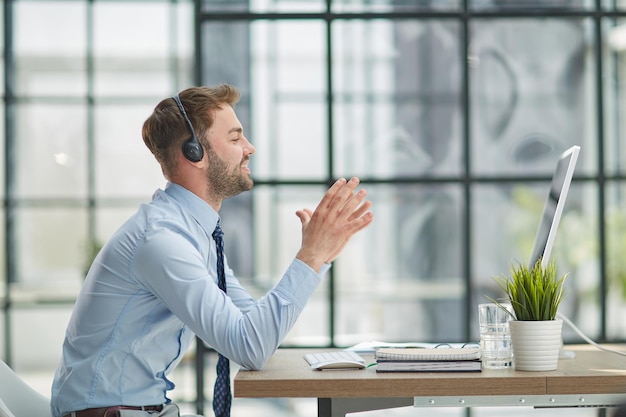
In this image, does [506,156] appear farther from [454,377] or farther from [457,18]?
[454,377]

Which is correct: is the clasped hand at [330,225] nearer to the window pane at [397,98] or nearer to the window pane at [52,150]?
the window pane at [397,98]

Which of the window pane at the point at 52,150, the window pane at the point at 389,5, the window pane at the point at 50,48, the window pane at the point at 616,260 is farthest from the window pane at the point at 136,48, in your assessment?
the window pane at the point at 616,260

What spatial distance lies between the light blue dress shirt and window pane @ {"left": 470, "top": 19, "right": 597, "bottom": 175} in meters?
2.38

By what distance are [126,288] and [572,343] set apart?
8.77 ft

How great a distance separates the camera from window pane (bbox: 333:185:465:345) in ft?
14.6

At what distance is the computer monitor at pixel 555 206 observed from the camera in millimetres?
2504

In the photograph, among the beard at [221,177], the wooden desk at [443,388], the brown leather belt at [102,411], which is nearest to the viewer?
the wooden desk at [443,388]

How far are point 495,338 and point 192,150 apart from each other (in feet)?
3.09

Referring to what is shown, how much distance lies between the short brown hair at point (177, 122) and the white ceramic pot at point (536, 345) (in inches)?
38.5

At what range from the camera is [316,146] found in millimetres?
4445

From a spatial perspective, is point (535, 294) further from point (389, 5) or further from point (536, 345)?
point (389, 5)

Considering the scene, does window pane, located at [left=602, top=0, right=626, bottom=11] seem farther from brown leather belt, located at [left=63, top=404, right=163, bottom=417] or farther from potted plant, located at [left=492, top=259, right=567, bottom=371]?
brown leather belt, located at [left=63, top=404, right=163, bottom=417]

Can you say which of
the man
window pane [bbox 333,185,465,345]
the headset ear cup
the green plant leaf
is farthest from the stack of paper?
window pane [bbox 333,185,465,345]

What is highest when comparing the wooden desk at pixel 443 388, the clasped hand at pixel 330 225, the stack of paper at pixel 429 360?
the clasped hand at pixel 330 225
